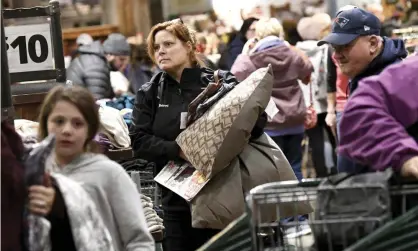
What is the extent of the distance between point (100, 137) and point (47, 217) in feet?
8.35

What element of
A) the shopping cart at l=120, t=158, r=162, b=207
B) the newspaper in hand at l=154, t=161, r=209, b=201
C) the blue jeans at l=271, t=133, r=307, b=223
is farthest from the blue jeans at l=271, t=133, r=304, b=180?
the newspaper in hand at l=154, t=161, r=209, b=201

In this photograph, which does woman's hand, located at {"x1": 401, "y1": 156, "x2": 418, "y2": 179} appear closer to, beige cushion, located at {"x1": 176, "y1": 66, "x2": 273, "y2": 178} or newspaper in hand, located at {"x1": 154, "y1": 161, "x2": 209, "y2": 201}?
beige cushion, located at {"x1": 176, "y1": 66, "x2": 273, "y2": 178}

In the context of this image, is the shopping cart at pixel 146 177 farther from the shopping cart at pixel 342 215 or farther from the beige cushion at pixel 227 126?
the shopping cart at pixel 342 215

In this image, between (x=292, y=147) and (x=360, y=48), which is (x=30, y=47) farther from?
(x=292, y=147)

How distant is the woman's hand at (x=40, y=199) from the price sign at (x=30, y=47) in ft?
9.49

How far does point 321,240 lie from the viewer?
14.7ft

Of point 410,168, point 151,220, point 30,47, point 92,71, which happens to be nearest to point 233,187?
point 151,220

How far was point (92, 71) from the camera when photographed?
13.0 meters

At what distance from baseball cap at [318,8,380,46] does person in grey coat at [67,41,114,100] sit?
245 inches

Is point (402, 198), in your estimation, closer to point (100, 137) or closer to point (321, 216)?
point (321, 216)

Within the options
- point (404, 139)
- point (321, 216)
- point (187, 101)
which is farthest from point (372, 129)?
point (187, 101)

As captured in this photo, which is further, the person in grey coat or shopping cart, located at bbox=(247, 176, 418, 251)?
the person in grey coat

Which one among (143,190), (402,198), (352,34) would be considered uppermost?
(352,34)

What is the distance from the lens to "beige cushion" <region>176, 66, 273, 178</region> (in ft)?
21.7
